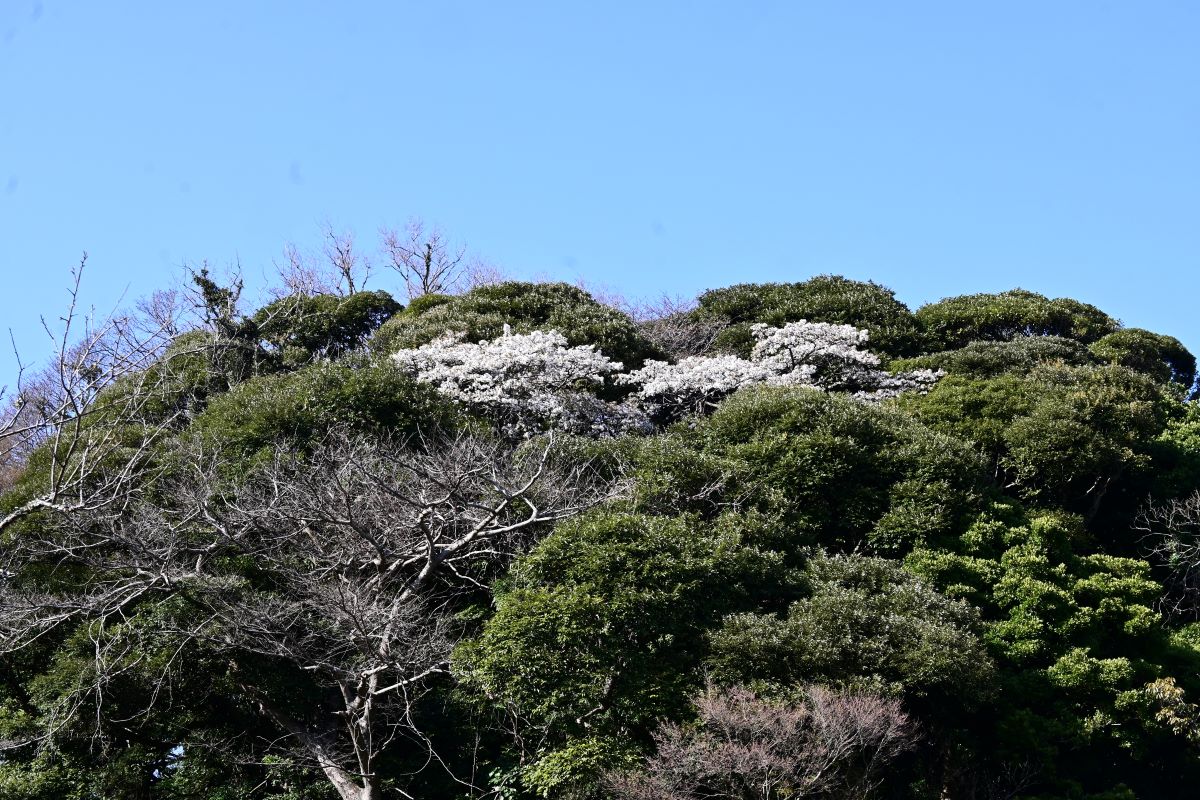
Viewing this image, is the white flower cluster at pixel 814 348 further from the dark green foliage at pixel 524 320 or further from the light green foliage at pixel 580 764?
the light green foliage at pixel 580 764

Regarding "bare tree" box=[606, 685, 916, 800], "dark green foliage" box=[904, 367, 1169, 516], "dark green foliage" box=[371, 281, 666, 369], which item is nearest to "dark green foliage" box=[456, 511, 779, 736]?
"bare tree" box=[606, 685, 916, 800]

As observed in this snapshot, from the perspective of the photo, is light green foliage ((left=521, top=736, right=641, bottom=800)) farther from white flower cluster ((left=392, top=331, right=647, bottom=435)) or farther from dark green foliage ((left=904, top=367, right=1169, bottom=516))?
Answer: dark green foliage ((left=904, top=367, right=1169, bottom=516))

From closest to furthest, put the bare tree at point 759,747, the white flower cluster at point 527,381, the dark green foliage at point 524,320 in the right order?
the bare tree at point 759,747 → the white flower cluster at point 527,381 → the dark green foliage at point 524,320

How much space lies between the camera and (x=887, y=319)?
25.2 metres

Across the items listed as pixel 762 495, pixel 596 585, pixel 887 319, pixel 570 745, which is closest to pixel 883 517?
pixel 762 495

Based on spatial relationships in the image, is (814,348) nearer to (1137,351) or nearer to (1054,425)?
(1054,425)

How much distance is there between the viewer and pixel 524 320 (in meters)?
24.3

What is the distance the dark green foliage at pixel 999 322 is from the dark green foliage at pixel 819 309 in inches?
23.8

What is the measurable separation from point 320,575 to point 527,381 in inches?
255

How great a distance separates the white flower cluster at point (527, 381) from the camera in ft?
65.2

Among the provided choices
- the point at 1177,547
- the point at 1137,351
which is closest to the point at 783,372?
the point at 1177,547

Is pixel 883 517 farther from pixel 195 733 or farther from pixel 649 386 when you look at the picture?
pixel 195 733

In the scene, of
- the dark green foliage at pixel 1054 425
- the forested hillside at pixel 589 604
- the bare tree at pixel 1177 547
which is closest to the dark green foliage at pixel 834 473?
the forested hillside at pixel 589 604

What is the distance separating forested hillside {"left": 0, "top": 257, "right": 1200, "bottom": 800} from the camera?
12.9 meters
